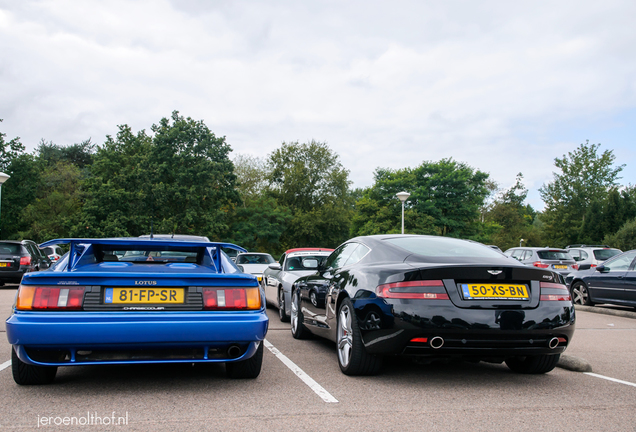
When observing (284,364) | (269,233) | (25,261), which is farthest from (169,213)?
(284,364)

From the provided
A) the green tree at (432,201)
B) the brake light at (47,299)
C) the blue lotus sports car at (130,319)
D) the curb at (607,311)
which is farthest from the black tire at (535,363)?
the green tree at (432,201)

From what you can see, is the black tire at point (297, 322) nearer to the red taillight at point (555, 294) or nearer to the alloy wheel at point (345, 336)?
the alloy wheel at point (345, 336)

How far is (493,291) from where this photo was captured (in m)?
4.42

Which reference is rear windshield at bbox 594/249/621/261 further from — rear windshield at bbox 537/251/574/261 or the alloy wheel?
the alloy wheel

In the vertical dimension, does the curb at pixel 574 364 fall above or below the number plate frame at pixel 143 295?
below

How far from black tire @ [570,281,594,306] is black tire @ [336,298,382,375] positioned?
9.93 m

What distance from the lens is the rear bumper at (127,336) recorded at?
3.91 metres

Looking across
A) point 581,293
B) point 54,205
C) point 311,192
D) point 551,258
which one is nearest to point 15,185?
point 54,205

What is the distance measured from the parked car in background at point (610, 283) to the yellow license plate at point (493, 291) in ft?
28.0

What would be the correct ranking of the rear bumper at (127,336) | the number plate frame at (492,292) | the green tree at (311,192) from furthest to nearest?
the green tree at (311,192)
the number plate frame at (492,292)
the rear bumper at (127,336)

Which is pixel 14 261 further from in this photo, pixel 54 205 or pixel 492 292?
pixel 54 205

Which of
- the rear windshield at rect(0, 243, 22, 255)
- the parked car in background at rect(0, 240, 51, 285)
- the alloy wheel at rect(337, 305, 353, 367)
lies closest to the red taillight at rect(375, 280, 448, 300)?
the alloy wheel at rect(337, 305, 353, 367)

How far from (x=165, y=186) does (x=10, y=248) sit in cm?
2915

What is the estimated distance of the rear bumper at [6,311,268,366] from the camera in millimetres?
3914
